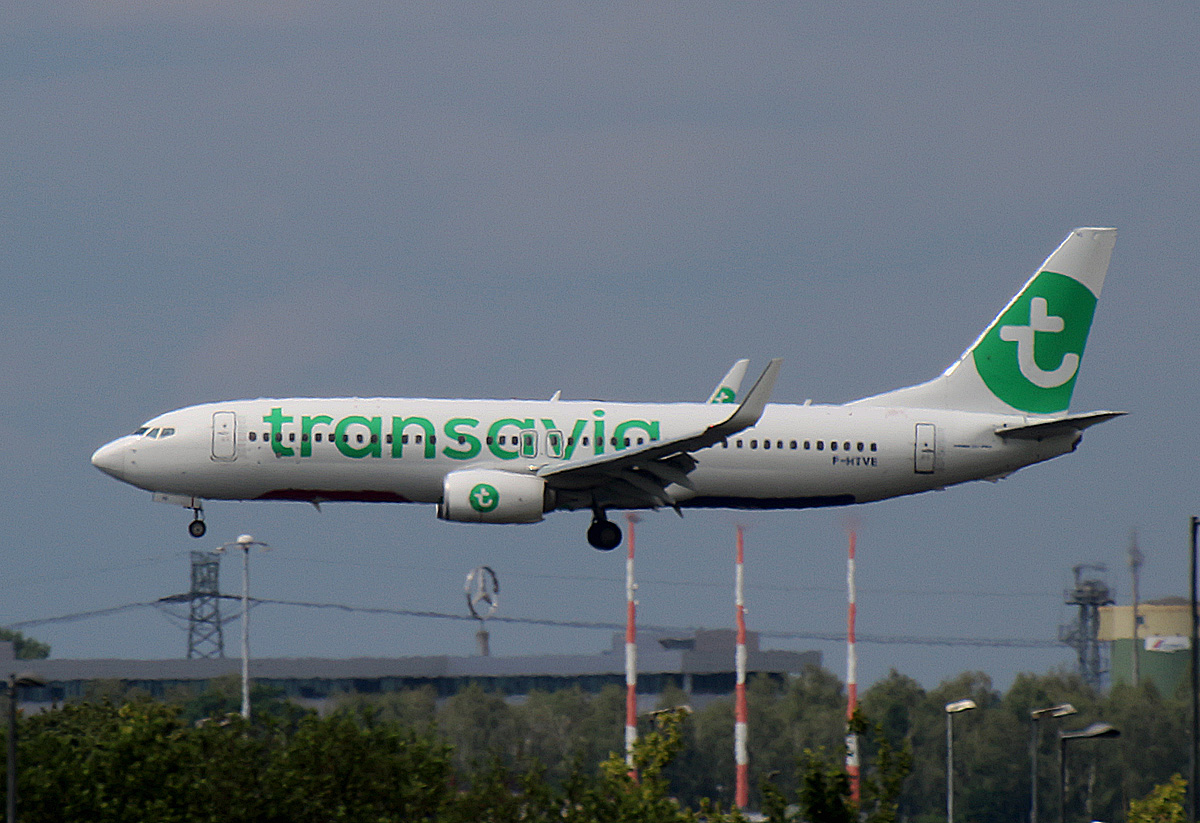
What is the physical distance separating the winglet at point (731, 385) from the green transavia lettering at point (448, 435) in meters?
5.84

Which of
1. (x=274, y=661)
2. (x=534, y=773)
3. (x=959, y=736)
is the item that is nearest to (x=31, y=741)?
(x=534, y=773)

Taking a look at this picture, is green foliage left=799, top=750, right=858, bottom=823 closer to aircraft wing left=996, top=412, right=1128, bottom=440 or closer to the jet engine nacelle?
the jet engine nacelle

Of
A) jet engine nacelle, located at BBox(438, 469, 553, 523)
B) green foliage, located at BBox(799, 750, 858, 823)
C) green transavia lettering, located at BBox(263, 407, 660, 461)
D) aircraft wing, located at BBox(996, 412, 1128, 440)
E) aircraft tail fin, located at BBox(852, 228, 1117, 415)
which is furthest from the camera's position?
aircraft tail fin, located at BBox(852, 228, 1117, 415)

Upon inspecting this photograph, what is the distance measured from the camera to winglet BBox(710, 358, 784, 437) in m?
60.4

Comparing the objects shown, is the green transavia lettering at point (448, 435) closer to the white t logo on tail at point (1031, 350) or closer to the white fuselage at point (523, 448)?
the white fuselage at point (523, 448)

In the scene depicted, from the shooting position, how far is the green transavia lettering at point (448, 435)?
6512 centimetres

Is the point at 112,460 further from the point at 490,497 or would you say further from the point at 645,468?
the point at 645,468

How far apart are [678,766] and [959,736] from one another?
A: 74.8 feet

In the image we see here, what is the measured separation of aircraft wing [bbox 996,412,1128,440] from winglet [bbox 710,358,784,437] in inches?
482

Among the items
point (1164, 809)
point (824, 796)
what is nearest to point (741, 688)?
point (1164, 809)

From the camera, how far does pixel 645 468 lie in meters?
65.3

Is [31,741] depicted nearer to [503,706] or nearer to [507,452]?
[507,452]

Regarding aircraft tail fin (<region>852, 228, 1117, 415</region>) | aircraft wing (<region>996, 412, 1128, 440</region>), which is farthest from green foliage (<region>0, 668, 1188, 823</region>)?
aircraft tail fin (<region>852, 228, 1117, 415</region>)

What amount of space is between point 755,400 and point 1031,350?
1750cm
